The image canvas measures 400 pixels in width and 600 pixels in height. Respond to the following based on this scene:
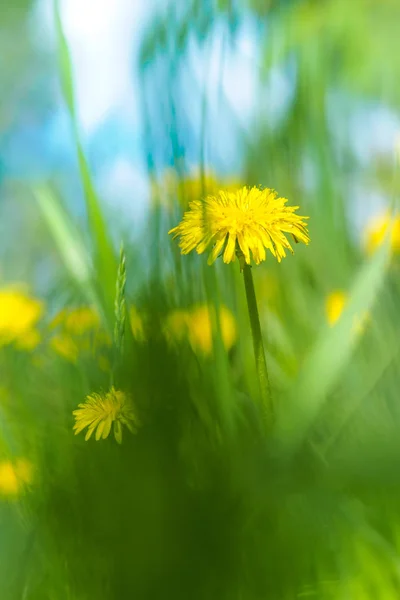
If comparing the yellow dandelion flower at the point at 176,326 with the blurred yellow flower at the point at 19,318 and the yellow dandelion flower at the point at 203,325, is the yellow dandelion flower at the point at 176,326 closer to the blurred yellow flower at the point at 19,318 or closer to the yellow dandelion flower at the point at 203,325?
the yellow dandelion flower at the point at 203,325

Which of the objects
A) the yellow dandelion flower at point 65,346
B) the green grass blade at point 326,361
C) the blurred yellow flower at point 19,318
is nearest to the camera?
the green grass blade at point 326,361

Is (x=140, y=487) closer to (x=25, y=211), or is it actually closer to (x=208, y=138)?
(x=208, y=138)

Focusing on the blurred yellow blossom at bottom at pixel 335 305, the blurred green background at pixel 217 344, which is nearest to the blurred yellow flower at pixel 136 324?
the blurred green background at pixel 217 344

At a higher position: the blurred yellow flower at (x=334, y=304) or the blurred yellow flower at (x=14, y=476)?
the blurred yellow flower at (x=334, y=304)

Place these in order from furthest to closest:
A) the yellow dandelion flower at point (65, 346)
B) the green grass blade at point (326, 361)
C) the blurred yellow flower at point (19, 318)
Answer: the blurred yellow flower at point (19, 318) → the yellow dandelion flower at point (65, 346) → the green grass blade at point (326, 361)

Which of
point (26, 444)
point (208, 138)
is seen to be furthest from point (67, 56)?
point (26, 444)

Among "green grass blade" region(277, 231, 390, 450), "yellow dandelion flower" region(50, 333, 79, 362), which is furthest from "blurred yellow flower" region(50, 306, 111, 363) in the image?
"green grass blade" region(277, 231, 390, 450)

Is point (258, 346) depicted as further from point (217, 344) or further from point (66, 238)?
point (66, 238)
